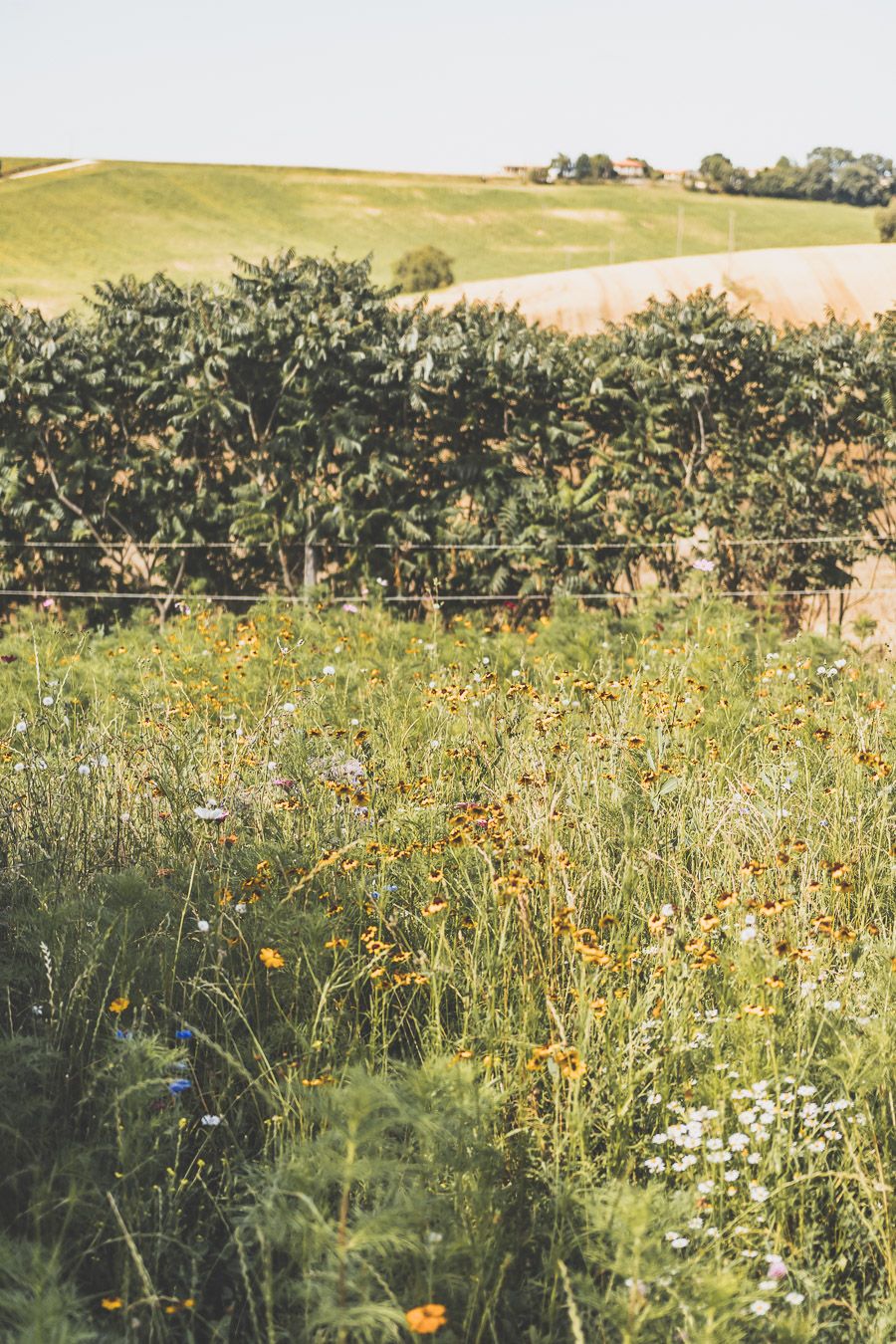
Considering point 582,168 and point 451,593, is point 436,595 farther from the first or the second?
point 582,168

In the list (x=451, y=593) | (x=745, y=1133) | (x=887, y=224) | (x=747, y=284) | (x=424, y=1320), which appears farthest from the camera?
(x=887, y=224)

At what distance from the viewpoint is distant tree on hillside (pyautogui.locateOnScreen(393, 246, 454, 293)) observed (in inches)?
1662

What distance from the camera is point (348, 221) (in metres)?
51.5

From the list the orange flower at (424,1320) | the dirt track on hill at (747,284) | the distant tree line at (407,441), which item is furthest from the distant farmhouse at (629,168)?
the orange flower at (424,1320)

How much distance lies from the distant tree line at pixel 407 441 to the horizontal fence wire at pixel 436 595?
69 mm

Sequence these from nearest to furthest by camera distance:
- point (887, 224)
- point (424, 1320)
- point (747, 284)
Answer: point (424, 1320) → point (747, 284) → point (887, 224)

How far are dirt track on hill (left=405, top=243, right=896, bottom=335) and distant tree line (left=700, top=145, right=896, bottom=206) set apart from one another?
121 feet

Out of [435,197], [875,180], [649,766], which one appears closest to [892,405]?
[649,766]

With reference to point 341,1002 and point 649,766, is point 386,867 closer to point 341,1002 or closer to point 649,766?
point 341,1002

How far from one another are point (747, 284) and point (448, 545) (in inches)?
886

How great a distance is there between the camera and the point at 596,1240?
2004 mm

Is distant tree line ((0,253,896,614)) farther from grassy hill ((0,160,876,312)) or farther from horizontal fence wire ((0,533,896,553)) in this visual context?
grassy hill ((0,160,876,312))

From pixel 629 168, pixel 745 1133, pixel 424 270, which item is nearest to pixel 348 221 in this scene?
pixel 424 270

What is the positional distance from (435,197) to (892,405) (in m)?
51.5
